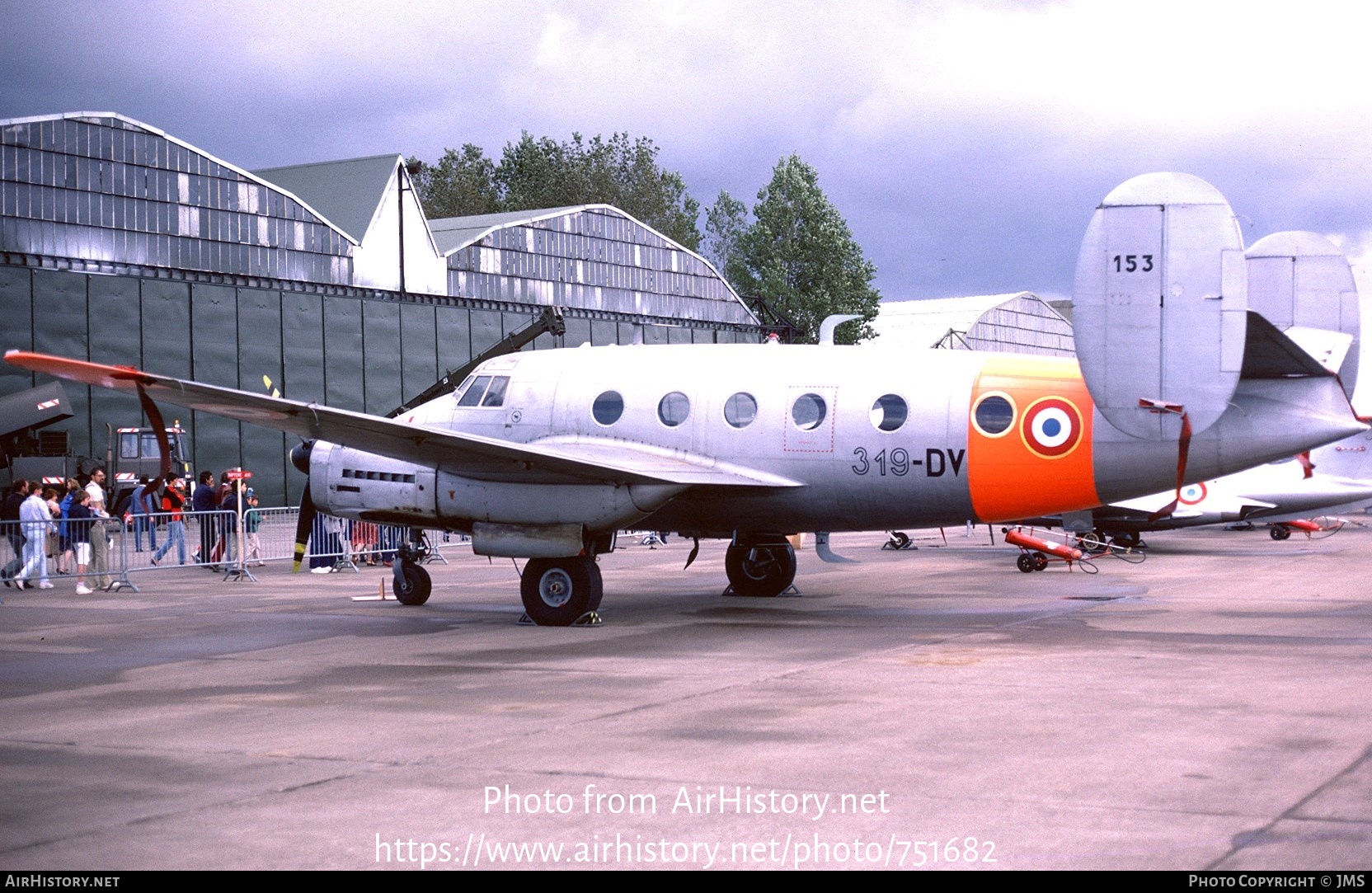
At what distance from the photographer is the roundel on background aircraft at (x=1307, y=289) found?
17406 mm

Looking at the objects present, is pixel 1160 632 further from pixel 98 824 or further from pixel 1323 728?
pixel 98 824

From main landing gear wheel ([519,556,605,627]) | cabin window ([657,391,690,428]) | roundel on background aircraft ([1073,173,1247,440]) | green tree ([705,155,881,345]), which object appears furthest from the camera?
green tree ([705,155,881,345])

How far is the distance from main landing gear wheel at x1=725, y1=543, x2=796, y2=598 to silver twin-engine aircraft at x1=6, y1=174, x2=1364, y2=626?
1.65 m

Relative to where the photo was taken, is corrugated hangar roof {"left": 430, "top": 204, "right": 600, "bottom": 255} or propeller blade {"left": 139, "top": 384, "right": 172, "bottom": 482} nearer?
propeller blade {"left": 139, "top": 384, "right": 172, "bottom": 482}

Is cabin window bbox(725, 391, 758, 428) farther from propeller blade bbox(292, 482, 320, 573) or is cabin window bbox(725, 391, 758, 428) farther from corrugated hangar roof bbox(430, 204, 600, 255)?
corrugated hangar roof bbox(430, 204, 600, 255)

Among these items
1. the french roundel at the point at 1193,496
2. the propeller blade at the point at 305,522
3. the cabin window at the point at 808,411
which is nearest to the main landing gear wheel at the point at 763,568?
the cabin window at the point at 808,411

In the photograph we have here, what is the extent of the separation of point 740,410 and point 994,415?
136 inches

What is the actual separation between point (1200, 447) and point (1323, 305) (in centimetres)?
294

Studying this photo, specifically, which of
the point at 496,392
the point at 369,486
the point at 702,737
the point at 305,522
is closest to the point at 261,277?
the point at 305,522

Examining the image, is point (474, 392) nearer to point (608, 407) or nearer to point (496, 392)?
point (496, 392)

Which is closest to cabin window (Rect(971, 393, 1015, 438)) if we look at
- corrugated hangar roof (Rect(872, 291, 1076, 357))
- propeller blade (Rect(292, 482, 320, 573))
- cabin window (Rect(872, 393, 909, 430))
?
cabin window (Rect(872, 393, 909, 430))

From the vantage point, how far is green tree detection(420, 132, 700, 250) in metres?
111

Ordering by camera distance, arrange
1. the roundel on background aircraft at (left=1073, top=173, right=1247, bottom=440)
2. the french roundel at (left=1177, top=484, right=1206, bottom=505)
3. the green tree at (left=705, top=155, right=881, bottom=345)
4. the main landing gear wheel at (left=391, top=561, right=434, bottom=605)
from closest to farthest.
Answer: the roundel on background aircraft at (left=1073, top=173, right=1247, bottom=440) < the main landing gear wheel at (left=391, top=561, right=434, bottom=605) < the french roundel at (left=1177, top=484, right=1206, bottom=505) < the green tree at (left=705, top=155, right=881, bottom=345)

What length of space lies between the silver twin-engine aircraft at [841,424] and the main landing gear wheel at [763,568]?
165cm
